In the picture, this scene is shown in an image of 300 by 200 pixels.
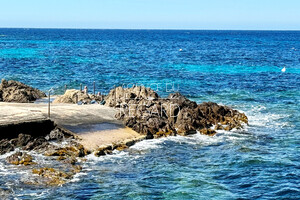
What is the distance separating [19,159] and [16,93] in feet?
46.7

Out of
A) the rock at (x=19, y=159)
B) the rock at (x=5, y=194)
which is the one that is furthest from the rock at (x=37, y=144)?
the rock at (x=5, y=194)

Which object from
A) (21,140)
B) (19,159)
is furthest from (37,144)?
(19,159)

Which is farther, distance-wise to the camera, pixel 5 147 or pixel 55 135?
pixel 55 135

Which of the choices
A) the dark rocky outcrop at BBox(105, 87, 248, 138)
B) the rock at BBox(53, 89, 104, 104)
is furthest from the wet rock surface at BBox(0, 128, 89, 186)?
the rock at BBox(53, 89, 104, 104)

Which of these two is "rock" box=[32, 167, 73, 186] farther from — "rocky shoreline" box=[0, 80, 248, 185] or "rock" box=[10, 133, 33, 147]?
"rock" box=[10, 133, 33, 147]

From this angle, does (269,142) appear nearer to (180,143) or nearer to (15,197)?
(180,143)

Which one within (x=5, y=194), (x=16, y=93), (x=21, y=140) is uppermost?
(x=16, y=93)

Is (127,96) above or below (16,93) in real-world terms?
above

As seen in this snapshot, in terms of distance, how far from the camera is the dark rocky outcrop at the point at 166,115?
30317 millimetres

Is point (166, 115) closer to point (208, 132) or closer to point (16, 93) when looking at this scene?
point (208, 132)

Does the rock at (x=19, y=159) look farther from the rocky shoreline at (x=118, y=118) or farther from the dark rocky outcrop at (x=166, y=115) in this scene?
the dark rocky outcrop at (x=166, y=115)

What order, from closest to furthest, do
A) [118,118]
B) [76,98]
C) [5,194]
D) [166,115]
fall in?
[5,194] < [118,118] < [166,115] < [76,98]

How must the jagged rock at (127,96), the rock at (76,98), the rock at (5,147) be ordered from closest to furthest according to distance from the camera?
the rock at (5,147), the jagged rock at (127,96), the rock at (76,98)

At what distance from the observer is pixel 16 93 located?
36.5 meters
